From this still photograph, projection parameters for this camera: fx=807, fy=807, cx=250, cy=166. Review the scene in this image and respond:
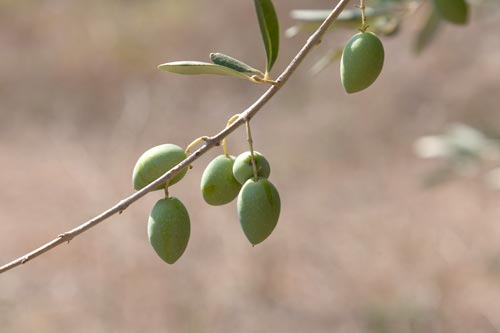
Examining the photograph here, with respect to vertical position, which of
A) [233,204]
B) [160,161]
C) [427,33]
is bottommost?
[233,204]

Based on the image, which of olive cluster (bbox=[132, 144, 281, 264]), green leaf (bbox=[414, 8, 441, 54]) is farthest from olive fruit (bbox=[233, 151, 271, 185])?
green leaf (bbox=[414, 8, 441, 54])

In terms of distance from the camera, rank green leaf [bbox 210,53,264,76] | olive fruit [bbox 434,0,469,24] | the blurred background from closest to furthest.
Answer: green leaf [bbox 210,53,264,76] < olive fruit [bbox 434,0,469,24] < the blurred background

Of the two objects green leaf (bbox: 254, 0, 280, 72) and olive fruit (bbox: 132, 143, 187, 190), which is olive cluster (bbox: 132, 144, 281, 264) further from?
green leaf (bbox: 254, 0, 280, 72)

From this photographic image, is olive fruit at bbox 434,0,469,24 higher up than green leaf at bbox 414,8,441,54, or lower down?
higher up

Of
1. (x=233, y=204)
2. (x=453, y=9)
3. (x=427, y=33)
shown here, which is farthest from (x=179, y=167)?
(x=233, y=204)

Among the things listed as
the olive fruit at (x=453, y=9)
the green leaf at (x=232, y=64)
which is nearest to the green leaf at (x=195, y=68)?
the green leaf at (x=232, y=64)

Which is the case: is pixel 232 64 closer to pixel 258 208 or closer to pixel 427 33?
pixel 258 208

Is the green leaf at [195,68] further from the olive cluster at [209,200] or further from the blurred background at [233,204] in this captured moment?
the blurred background at [233,204]
